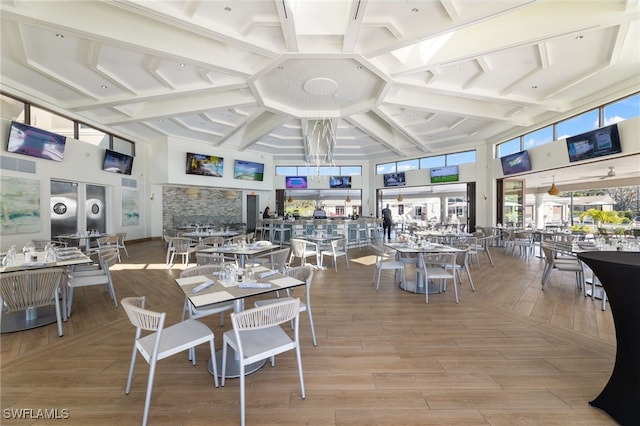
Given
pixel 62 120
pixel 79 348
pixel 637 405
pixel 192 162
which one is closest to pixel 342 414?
pixel 637 405

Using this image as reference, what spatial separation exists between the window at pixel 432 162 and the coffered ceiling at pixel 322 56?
12.5 feet

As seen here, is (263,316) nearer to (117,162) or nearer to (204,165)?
(117,162)

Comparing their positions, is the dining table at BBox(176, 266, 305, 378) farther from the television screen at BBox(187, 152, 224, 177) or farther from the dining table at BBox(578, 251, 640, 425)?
the television screen at BBox(187, 152, 224, 177)

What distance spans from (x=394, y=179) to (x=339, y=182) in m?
2.79

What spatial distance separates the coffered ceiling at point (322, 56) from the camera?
373 cm

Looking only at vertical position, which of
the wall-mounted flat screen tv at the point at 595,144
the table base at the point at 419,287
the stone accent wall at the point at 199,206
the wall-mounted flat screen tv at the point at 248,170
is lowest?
the table base at the point at 419,287

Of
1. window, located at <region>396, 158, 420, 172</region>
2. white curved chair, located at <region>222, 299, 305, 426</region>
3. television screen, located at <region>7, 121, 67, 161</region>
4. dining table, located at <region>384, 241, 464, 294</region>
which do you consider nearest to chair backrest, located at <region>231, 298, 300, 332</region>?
white curved chair, located at <region>222, 299, 305, 426</region>

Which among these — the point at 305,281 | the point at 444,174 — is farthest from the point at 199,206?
the point at 444,174

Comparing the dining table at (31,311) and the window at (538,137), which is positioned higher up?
the window at (538,137)

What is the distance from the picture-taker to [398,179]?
41.3 feet

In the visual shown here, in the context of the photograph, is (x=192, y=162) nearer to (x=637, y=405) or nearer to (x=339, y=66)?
(x=339, y=66)

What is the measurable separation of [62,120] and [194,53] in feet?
18.1

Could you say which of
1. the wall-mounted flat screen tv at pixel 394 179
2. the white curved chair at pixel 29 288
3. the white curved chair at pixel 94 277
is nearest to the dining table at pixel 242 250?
the white curved chair at pixel 94 277

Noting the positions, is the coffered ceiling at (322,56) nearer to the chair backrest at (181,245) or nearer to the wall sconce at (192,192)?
the chair backrest at (181,245)
